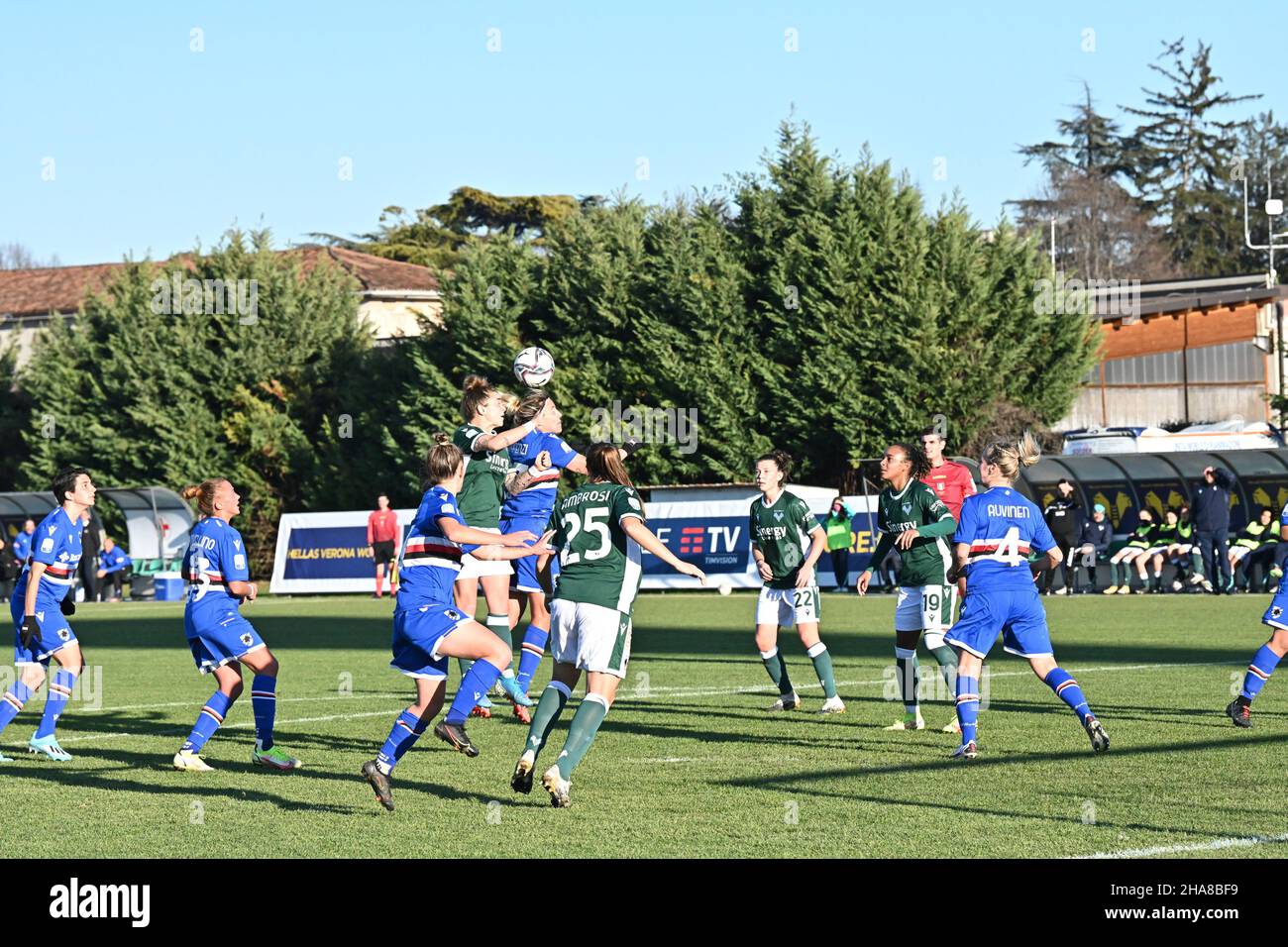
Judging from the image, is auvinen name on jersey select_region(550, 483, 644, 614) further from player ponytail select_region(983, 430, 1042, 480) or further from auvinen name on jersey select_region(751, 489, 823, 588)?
auvinen name on jersey select_region(751, 489, 823, 588)

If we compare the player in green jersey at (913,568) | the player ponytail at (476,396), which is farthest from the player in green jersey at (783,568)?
the player ponytail at (476,396)

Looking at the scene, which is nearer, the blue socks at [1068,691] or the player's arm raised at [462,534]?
the player's arm raised at [462,534]

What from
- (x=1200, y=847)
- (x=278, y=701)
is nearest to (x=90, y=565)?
(x=278, y=701)

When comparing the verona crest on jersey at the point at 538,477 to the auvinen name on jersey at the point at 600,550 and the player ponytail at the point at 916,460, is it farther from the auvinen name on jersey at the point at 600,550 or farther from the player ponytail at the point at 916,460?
the auvinen name on jersey at the point at 600,550

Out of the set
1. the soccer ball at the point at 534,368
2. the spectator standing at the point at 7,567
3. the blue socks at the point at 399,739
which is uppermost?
the soccer ball at the point at 534,368

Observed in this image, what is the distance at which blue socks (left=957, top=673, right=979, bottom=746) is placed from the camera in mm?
10219

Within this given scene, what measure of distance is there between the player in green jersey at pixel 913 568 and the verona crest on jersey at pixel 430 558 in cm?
392

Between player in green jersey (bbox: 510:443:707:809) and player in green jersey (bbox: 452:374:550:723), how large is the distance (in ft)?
4.04

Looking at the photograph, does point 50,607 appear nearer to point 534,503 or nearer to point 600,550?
point 534,503

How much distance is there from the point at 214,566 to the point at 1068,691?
532 cm

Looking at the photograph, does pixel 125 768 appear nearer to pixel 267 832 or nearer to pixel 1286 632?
pixel 267 832

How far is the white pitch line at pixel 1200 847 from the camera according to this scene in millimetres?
6949

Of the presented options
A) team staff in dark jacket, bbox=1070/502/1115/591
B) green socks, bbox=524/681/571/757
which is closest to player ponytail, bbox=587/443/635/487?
green socks, bbox=524/681/571/757
